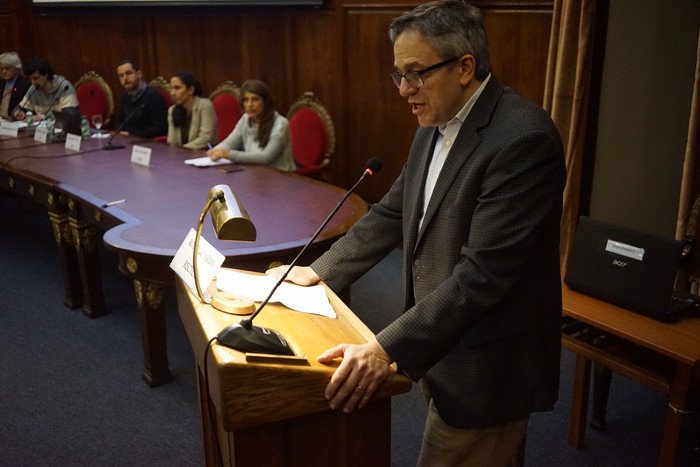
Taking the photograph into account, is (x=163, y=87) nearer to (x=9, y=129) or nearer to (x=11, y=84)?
(x=11, y=84)

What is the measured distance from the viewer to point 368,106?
476 cm

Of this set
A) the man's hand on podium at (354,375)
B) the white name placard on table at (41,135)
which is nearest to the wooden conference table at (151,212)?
the white name placard on table at (41,135)

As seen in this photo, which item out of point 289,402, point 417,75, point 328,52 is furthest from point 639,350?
point 328,52

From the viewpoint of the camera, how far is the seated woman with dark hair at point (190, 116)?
459 centimetres

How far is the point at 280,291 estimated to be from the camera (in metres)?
1.42

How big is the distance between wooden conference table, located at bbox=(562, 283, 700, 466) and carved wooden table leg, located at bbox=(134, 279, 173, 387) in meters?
1.58

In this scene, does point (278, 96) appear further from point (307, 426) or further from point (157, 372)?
point (307, 426)

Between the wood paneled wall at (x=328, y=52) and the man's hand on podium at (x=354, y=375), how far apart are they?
2.93 m

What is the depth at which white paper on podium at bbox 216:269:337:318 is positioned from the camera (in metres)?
1.35

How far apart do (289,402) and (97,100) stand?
605 centimetres

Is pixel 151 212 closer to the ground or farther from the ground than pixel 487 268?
closer to the ground

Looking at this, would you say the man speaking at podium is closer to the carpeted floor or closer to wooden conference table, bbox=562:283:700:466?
wooden conference table, bbox=562:283:700:466

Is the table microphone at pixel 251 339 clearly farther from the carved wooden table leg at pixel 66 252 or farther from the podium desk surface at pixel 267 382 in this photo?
the carved wooden table leg at pixel 66 252

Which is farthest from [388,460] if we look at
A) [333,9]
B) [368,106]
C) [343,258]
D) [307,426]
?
[333,9]
